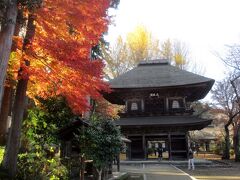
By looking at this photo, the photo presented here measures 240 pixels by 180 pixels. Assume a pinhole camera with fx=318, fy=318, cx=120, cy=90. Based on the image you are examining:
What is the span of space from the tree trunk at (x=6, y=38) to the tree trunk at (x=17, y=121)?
2.55 m

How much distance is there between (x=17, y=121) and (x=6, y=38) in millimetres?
3506

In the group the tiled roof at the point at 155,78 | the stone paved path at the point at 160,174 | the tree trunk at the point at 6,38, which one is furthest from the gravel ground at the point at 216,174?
the tree trunk at the point at 6,38

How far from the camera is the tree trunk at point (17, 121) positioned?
11.3 metres

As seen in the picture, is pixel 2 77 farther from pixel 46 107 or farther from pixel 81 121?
pixel 46 107

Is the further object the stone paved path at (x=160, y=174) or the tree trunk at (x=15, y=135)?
the stone paved path at (x=160, y=174)

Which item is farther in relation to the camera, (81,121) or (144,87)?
(144,87)

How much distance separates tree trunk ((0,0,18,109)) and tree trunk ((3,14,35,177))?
255 centimetres

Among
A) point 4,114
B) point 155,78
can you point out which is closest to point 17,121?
point 4,114

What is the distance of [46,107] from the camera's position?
51.9 ft

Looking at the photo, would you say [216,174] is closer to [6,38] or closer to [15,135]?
[15,135]

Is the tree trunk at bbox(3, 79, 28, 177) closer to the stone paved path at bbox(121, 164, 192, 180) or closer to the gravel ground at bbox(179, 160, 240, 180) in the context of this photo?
the stone paved path at bbox(121, 164, 192, 180)

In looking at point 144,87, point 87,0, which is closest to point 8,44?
point 87,0

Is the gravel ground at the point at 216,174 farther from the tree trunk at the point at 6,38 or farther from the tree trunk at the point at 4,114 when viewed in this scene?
the tree trunk at the point at 6,38

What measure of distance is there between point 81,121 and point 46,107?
10.8 ft
